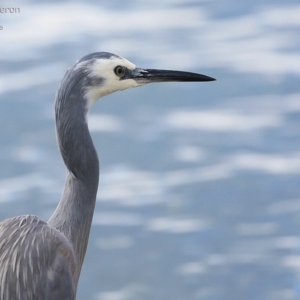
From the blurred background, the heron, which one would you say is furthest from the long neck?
the blurred background

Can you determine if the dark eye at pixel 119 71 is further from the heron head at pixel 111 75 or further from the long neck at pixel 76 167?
the long neck at pixel 76 167

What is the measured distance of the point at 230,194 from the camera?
805 centimetres

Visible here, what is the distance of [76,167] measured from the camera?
16.3 ft

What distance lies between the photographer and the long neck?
4.88 m

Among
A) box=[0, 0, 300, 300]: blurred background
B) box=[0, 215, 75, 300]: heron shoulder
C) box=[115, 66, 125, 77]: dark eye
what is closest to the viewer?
box=[0, 215, 75, 300]: heron shoulder

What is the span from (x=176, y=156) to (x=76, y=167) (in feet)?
10.8

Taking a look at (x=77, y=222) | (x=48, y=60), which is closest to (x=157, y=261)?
(x=48, y=60)

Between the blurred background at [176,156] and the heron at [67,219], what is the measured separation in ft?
8.20

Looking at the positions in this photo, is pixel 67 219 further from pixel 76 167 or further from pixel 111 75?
pixel 111 75

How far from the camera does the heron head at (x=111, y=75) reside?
16.1 ft

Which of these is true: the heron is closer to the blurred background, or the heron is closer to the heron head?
the heron head

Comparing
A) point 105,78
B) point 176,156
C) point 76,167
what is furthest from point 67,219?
point 176,156

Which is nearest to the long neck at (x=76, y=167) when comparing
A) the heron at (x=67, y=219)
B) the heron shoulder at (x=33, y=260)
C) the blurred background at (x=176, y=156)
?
the heron at (x=67, y=219)

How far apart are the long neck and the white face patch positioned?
7 centimetres
